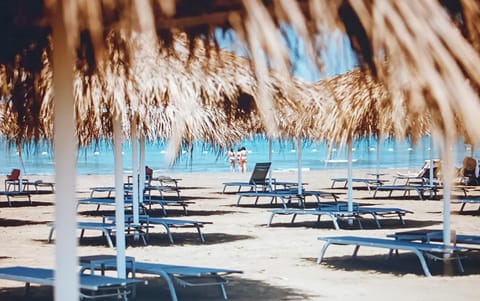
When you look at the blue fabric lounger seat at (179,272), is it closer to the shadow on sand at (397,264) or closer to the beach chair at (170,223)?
the shadow on sand at (397,264)

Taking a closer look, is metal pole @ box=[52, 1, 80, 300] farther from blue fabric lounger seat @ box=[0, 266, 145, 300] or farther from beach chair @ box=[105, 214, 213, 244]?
beach chair @ box=[105, 214, 213, 244]

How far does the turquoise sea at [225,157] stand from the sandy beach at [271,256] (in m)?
1.10

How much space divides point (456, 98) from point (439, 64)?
4.7 inches

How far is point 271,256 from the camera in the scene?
33.1 feet

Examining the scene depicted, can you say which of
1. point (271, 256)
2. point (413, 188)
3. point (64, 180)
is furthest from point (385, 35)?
point (413, 188)

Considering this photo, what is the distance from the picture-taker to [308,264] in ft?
30.8

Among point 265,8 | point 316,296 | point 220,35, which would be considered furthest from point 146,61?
point 316,296

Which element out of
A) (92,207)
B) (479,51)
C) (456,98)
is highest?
(479,51)

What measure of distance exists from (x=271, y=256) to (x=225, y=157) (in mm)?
36755

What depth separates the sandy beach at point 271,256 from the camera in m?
7.65

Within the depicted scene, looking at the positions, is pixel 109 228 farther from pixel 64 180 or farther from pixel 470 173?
pixel 470 173

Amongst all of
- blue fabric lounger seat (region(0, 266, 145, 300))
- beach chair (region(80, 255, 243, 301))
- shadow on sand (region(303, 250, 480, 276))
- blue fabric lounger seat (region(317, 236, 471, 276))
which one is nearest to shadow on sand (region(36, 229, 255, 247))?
shadow on sand (region(303, 250, 480, 276))

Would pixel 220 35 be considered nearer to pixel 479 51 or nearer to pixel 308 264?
pixel 479 51

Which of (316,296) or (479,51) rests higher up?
(479,51)
